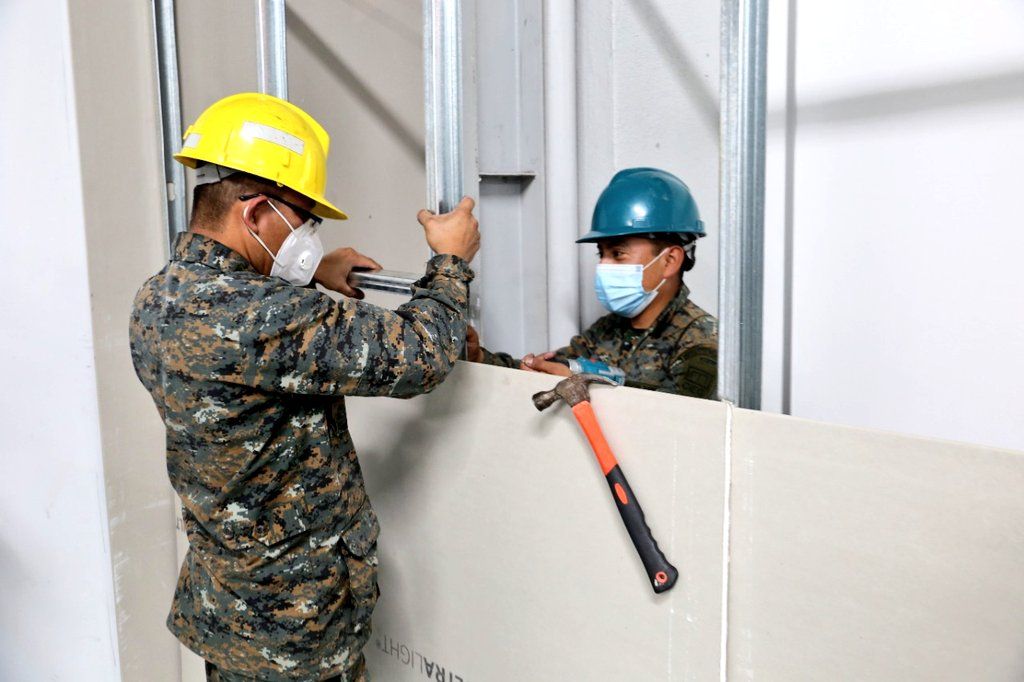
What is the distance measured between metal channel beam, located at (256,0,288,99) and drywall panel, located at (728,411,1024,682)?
1.52 metres

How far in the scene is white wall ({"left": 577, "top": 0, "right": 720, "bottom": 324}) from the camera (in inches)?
83.8

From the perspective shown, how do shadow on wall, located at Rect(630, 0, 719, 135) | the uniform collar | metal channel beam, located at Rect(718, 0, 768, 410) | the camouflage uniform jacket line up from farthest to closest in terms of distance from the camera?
shadow on wall, located at Rect(630, 0, 719, 135) < the camouflage uniform jacket < the uniform collar < metal channel beam, located at Rect(718, 0, 768, 410)

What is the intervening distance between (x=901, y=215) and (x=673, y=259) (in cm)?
50

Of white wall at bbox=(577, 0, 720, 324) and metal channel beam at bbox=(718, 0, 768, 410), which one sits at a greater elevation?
white wall at bbox=(577, 0, 720, 324)

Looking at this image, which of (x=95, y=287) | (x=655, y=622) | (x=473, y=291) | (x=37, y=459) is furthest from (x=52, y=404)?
(x=655, y=622)

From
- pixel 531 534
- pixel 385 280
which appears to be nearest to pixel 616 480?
pixel 531 534

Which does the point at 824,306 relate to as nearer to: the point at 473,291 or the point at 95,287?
the point at 473,291

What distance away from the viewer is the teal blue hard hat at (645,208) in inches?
72.1

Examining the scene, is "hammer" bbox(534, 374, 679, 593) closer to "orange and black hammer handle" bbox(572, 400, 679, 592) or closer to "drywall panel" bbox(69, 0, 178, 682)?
"orange and black hammer handle" bbox(572, 400, 679, 592)

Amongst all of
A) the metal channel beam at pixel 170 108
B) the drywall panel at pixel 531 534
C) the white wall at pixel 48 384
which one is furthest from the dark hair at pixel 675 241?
the white wall at pixel 48 384

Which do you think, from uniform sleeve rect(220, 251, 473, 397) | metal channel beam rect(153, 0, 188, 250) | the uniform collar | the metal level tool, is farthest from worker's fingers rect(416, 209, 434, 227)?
metal channel beam rect(153, 0, 188, 250)

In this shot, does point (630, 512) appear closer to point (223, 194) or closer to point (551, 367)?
point (551, 367)

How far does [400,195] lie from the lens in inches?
111

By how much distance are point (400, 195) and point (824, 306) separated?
63.9 inches
